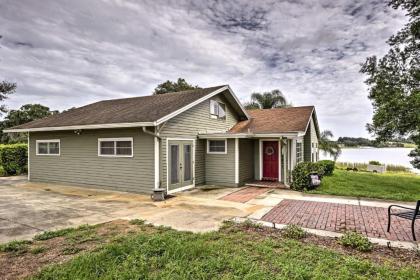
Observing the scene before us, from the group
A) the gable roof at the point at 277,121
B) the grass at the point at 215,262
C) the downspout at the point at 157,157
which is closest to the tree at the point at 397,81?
the gable roof at the point at 277,121

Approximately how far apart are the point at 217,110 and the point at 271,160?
12.4 ft

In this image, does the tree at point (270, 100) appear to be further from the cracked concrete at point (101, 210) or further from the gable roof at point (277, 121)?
the cracked concrete at point (101, 210)

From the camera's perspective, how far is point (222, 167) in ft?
39.0

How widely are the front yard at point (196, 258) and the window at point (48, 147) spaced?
329 inches

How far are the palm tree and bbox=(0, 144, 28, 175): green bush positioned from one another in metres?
25.1

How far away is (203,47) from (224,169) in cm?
757

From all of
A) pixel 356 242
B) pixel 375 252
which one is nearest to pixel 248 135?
pixel 356 242

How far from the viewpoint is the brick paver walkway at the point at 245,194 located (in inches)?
356

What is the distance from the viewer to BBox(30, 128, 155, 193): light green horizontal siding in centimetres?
979

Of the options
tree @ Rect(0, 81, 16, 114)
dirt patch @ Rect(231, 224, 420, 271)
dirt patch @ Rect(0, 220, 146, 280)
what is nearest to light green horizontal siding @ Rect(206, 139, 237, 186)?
dirt patch @ Rect(231, 224, 420, 271)

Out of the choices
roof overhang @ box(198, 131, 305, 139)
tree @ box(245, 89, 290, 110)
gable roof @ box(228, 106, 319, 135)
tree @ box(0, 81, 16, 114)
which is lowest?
roof overhang @ box(198, 131, 305, 139)

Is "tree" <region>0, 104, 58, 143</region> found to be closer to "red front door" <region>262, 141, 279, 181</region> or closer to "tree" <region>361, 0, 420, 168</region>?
"red front door" <region>262, 141, 279, 181</region>

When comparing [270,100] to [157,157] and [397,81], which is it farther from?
[157,157]

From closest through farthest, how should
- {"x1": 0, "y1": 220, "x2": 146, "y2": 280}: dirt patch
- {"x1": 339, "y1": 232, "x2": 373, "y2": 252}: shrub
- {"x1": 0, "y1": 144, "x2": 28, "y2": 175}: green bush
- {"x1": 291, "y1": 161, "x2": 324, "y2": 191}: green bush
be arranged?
{"x1": 0, "y1": 220, "x2": 146, "y2": 280}: dirt patch
{"x1": 339, "y1": 232, "x2": 373, "y2": 252}: shrub
{"x1": 291, "y1": 161, "x2": 324, "y2": 191}: green bush
{"x1": 0, "y1": 144, "x2": 28, "y2": 175}: green bush
